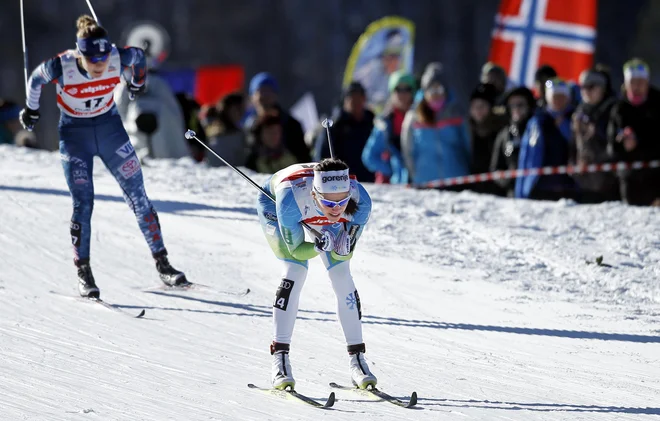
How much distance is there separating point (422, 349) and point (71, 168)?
9.03ft

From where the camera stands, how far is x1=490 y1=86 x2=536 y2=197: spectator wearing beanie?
11.7 meters

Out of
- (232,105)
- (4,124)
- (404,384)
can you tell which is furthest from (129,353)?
(4,124)

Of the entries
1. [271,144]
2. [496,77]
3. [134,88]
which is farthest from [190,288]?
[496,77]

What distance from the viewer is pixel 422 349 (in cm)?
770

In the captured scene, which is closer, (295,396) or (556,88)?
(295,396)

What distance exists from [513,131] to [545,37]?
6.99ft

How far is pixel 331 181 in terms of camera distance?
619 cm

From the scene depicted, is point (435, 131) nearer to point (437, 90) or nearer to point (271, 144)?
point (437, 90)

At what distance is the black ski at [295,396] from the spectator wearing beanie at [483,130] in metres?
5.98

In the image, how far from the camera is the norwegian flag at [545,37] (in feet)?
44.1

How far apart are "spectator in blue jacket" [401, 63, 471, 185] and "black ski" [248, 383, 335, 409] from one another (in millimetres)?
5655

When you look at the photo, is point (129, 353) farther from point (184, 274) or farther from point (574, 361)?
point (574, 361)

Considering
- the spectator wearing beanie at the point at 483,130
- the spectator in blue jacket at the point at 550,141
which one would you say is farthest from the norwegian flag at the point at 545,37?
the spectator in blue jacket at the point at 550,141

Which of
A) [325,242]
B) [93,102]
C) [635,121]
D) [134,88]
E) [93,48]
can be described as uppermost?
[635,121]
